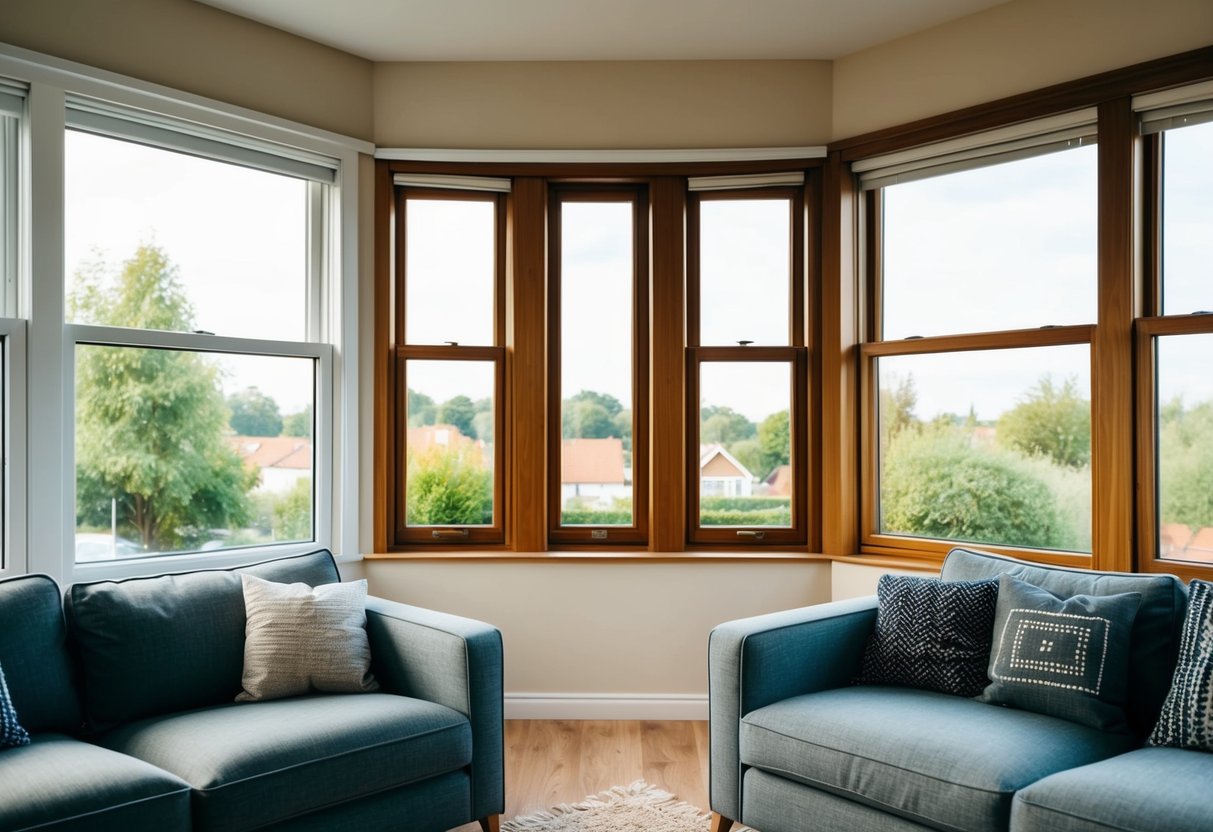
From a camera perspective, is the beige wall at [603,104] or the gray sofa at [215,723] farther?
the beige wall at [603,104]

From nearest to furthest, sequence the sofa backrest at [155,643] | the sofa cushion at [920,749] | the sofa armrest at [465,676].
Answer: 1. the sofa cushion at [920,749]
2. the sofa backrest at [155,643]
3. the sofa armrest at [465,676]

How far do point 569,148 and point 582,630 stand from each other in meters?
2.09

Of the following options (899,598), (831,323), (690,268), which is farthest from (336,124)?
(899,598)

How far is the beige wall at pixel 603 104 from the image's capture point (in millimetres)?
4039

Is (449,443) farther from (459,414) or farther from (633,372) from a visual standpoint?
(633,372)

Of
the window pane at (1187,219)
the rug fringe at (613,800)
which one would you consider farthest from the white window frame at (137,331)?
the window pane at (1187,219)

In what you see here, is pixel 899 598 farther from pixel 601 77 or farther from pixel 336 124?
pixel 336 124

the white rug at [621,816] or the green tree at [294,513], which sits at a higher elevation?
the green tree at [294,513]

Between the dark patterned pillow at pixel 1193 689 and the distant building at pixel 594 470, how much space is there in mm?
2253

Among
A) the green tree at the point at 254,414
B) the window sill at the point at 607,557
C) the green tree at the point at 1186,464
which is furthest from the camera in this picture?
the window sill at the point at 607,557

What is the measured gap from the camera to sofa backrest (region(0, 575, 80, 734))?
2.45 metres

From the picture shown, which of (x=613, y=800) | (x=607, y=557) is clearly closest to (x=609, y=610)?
(x=607, y=557)

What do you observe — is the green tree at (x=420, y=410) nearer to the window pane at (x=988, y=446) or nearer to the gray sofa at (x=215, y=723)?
the gray sofa at (x=215, y=723)

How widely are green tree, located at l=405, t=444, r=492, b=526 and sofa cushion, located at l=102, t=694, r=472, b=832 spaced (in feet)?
4.54
